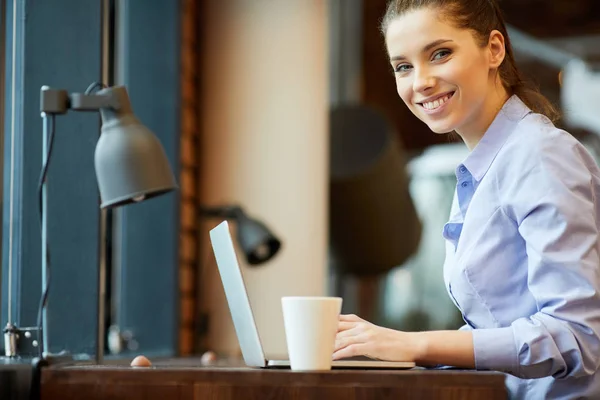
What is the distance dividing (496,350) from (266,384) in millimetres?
340

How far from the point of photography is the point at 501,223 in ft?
4.58

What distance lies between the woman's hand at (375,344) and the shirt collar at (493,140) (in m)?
0.32

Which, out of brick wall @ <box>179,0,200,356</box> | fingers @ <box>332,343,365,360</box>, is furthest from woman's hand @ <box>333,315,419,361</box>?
brick wall @ <box>179,0,200,356</box>

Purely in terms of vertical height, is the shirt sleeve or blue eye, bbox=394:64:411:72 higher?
blue eye, bbox=394:64:411:72

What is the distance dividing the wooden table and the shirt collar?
0.42m

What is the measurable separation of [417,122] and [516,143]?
3216mm

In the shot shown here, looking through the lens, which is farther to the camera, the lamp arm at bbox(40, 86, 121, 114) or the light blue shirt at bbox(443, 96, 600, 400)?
the lamp arm at bbox(40, 86, 121, 114)

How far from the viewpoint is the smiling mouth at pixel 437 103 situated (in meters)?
1.53

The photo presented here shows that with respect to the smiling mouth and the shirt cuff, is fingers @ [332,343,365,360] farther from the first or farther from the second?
the smiling mouth

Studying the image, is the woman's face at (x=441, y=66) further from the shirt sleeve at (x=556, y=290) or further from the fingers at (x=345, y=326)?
the fingers at (x=345, y=326)

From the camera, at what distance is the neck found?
155 cm

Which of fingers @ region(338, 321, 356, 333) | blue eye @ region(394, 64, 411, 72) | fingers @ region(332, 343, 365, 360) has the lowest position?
fingers @ region(332, 343, 365, 360)

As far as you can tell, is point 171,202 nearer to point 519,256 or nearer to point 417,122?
point 417,122

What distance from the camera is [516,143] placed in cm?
142
